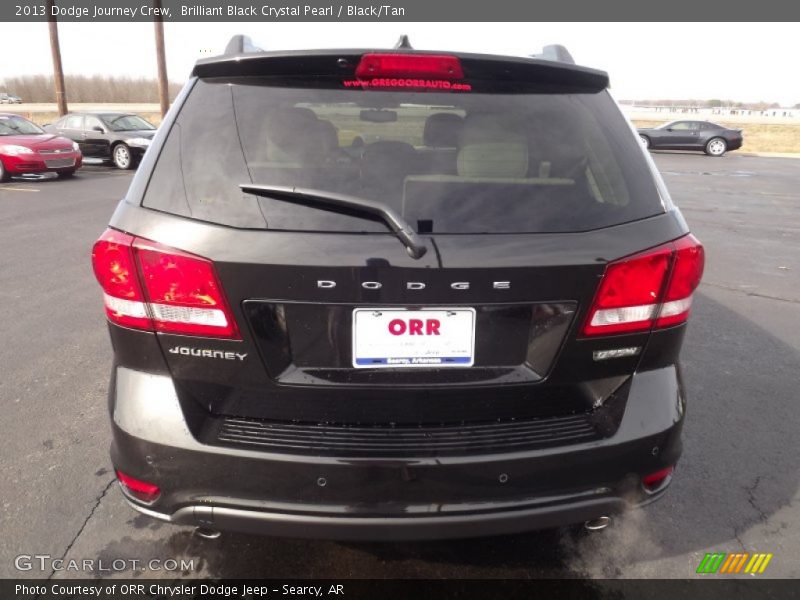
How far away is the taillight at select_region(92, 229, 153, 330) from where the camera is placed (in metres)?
1.79

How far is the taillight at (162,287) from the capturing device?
1735 millimetres

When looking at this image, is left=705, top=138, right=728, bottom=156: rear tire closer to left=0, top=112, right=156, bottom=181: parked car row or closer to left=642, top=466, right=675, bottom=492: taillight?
left=0, top=112, right=156, bottom=181: parked car row

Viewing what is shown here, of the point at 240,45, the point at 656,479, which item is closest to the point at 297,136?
the point at 240,45

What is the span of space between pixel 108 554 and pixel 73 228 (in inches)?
297

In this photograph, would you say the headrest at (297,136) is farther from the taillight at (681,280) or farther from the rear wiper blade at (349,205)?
the taillight at (681,280)

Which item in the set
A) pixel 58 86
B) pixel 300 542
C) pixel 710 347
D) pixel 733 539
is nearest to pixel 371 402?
pixel 300 542

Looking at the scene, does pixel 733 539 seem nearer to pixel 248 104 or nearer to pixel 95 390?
pixel 248 104

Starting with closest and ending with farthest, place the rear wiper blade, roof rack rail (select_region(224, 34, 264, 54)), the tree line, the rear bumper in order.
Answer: the rear wiper blade < the rear bumper < roof rack rail (select_region(224, 34, 264, 54)) < the tree line

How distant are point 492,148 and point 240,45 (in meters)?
1.02

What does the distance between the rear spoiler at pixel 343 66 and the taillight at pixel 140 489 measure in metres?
1.35

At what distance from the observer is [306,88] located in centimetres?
195

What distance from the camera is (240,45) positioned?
222 cm
